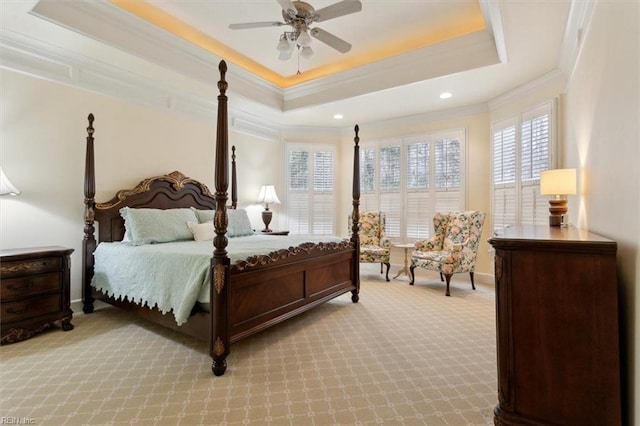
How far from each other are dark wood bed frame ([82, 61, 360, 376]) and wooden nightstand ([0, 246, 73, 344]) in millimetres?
435

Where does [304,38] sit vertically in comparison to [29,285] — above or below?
above

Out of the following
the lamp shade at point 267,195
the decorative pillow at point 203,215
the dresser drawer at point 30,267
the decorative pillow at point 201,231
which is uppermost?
the lamp shade at point 267,195

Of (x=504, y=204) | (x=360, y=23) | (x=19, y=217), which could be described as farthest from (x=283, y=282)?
(x=504, y=204)

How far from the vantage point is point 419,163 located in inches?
221

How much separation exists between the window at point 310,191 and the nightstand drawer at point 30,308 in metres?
3.91

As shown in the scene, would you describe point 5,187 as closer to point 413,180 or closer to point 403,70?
point 403,70

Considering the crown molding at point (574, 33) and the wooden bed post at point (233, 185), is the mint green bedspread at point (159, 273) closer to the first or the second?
the wooden bed post at point (233, 185)

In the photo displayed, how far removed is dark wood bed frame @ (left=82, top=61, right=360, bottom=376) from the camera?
88.7 inches

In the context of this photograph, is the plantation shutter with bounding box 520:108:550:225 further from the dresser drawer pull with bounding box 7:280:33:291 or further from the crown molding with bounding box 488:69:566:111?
the dresser drawer pull with bounding box 7:280:33:291

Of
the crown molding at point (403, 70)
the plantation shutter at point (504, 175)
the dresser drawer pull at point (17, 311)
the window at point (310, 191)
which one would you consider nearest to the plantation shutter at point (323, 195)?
the window at point (310, 191)

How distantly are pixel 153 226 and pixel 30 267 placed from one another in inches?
41.9

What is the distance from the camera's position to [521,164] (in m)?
4.36

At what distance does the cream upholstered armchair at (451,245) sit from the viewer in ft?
14.3

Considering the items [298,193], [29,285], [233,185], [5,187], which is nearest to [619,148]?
[29,285]
